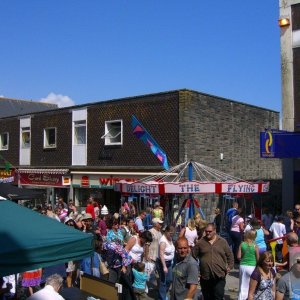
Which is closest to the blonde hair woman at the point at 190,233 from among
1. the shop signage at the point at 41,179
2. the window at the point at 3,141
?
the shop signage at the point at 41,179

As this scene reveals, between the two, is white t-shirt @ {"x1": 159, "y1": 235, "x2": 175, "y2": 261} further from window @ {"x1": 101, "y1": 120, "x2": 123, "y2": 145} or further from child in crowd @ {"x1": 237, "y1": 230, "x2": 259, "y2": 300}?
window @ {"x1": 101, "y1": 120, "x2": 123, "y2": 145}

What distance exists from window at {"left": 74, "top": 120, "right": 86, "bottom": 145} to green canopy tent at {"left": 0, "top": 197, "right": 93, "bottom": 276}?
18743 millimetres

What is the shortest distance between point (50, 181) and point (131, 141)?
6916 millimetres

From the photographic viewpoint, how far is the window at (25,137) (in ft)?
92.9

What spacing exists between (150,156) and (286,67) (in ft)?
22.4

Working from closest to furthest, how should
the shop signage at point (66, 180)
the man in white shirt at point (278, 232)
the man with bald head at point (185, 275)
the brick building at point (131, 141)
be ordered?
the man with bald head at point (185, 275) < the man in white shirt at point (278, 232) < the brick building at point (131, 141) < the shop signage at point (66, 180)

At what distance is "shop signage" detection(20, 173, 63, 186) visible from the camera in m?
25.3

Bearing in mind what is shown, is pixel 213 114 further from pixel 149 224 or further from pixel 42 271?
pixel 42 271

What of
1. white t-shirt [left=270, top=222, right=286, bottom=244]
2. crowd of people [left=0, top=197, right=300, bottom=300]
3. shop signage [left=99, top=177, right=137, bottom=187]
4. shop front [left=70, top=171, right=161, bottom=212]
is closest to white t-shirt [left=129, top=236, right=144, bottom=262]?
crowd of people [left=0, top=197, right=300, bottom=300]

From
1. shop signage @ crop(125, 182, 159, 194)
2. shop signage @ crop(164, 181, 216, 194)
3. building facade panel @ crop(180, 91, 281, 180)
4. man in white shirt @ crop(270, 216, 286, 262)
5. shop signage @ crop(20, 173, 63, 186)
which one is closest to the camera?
man in white shirt @ crop(270, 216, 286, 262)

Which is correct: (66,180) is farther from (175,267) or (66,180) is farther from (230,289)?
(175,267)

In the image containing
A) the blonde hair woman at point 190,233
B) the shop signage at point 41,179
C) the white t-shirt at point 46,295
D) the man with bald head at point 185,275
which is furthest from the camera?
the shop signage at point 41,179

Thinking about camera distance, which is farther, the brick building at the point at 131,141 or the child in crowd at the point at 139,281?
the brick building at the point at 131,141

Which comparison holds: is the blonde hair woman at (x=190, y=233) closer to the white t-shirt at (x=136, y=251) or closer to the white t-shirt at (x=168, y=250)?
the white t-shirt at (x=168, y=250)
